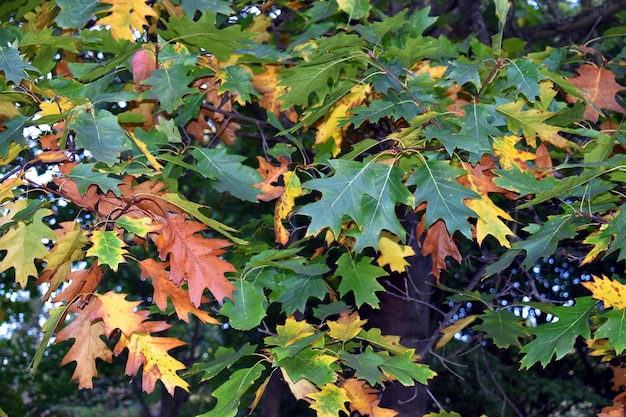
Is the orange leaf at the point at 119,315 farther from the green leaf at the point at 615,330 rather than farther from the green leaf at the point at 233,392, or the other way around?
the green leaf at the point at 615,330

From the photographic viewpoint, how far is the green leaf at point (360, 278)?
8.82ft

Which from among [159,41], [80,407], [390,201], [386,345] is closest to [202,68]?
[159,41]

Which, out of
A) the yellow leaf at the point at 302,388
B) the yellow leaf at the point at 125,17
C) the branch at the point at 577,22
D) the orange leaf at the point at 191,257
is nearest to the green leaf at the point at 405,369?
the yellow leaf at the point at 302,388

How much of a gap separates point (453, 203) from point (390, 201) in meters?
0.20

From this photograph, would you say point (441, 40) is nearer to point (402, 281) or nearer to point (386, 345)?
point (402, 281)

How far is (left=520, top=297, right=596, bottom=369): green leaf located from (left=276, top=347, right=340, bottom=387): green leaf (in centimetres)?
68

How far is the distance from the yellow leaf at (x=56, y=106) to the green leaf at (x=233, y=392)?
109 cm

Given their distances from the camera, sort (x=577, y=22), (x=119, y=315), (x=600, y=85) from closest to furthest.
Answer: (x=119, y=315), (x=600, y=85), (x=577, y=22)

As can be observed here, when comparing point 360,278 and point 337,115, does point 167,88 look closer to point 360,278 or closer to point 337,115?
Result: point 337,115

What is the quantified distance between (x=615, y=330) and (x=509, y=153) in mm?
690

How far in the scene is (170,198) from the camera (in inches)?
88.6

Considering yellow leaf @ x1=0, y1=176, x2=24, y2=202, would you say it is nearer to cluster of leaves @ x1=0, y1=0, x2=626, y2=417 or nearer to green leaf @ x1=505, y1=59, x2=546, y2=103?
cluster of leaves @ x1=0, y1=0, x2=626, y2=417

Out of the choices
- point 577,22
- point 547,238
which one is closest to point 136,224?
point 547,238

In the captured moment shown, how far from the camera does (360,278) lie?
2721mm
